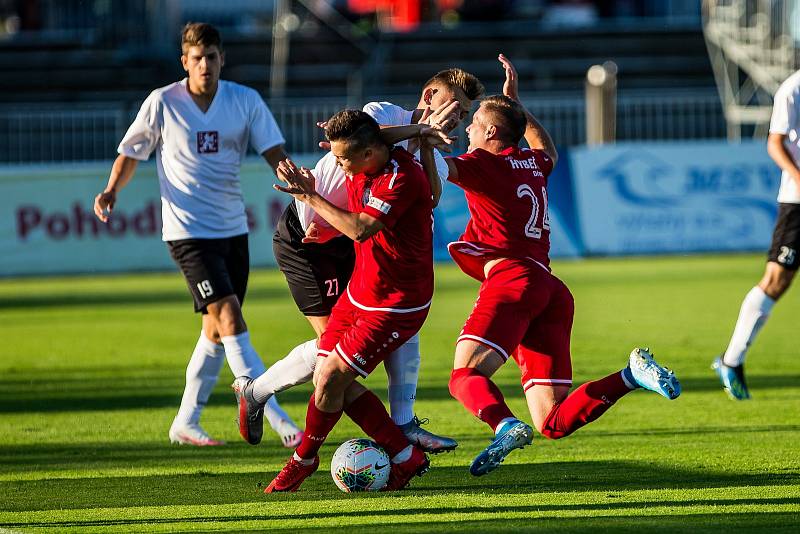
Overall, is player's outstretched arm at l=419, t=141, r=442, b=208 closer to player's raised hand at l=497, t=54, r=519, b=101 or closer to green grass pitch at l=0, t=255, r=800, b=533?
player's raised hand at l=497, t=54, r=519, b=101

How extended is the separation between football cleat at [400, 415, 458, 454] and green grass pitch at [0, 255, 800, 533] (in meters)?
0.16

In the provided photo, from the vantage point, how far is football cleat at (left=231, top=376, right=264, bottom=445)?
7.36m

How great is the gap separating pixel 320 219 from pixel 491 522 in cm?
216

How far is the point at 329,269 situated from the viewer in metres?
7.74

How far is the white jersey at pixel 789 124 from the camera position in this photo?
9.66 meters

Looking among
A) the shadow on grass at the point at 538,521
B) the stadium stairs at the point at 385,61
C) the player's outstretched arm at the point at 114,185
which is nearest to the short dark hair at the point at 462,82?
the shadow on grass at the point at 538,521

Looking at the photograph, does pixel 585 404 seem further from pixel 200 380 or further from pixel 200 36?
pixel 200 36

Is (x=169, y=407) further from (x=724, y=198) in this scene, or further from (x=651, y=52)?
(x=651, y=52)

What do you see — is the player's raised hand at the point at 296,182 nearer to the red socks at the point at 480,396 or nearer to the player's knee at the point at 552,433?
the red socks at the point at 480,396

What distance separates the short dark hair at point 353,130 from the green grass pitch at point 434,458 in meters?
1.66

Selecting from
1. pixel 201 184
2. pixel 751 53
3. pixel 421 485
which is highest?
pixel 751 53

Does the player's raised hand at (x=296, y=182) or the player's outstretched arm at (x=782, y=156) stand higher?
the player's raised hand at (x=296, y=182)

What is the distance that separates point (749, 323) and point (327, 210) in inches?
180

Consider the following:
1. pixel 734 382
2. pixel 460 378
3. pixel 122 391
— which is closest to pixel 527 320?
pixel 460 378
